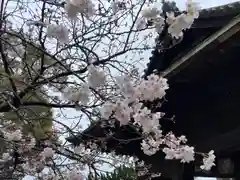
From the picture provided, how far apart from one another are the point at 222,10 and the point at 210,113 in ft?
2.81

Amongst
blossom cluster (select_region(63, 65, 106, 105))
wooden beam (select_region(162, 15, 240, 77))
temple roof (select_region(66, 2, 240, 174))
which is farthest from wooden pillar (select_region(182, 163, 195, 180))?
blossom cluster (select_region(63, 65, 106, 105))

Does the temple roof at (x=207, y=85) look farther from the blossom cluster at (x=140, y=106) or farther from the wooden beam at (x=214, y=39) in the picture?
the blossom cluster at (x=140, y=106)

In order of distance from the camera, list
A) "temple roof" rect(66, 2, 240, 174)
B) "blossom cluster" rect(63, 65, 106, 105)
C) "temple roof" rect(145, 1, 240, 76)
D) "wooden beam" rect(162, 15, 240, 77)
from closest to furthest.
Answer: "blossom cluster" rect(63, 65, 106, 105) < "wooden beam" rect(162, 15, 240, 77) < "temple roof" rect(66, 2, 240, 174) < "temple roof" rect(145, 1, 240, 76)

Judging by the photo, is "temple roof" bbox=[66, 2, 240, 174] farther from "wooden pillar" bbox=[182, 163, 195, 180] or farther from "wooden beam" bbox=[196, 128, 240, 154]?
"wooden pillar" bbox=[182, 163, 195, 180]

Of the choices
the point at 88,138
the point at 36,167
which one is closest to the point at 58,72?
the point at 88,138

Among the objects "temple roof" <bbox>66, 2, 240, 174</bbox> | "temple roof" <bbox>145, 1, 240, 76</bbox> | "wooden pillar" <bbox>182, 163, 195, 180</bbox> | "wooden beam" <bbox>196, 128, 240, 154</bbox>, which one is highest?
"temple roof" <bbox>145, 1, 240, 76</bbox>

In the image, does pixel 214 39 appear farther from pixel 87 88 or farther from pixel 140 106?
pixel 87 88

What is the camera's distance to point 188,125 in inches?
189

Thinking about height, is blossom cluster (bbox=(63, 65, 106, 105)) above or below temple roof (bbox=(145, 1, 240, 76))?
below

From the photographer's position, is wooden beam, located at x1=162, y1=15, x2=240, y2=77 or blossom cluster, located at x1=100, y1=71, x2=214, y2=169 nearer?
blossom cluster, located at x1=100, y1=71, x2=214, y2=169

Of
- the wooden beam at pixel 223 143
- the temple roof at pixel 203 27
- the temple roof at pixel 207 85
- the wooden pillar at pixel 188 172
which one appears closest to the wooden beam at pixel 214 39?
the temple roof at pixel 207 85

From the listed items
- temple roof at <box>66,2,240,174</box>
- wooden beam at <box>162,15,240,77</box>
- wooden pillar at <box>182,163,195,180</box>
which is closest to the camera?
wooden beam at <box>162,15,240,77</box>

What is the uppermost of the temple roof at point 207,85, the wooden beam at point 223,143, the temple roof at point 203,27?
the temple roof at point 203,27

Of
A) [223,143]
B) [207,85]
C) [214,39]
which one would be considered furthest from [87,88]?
[223,143]
